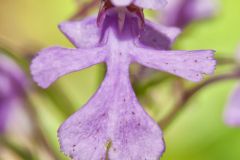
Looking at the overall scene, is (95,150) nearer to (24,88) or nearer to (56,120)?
(24,88)

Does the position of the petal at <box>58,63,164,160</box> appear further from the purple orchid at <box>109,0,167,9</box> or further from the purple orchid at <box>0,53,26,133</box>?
the purple orchid at <box>0,53,26,133</box>

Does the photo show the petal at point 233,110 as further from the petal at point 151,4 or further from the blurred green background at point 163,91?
the petal at point 151,4

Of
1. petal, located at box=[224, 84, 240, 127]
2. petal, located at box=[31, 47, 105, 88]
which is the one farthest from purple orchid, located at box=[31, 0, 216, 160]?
petal, located at box=[224, 84, 240, 127]

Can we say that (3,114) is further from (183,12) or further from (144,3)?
(144,3)

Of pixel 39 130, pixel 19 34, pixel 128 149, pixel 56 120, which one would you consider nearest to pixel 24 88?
pixel 39 130

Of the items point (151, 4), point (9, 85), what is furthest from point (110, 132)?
point (9, 85)

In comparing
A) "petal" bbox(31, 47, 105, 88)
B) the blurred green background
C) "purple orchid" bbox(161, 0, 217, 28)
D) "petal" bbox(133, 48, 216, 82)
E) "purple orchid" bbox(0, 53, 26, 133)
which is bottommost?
the blurred green background
